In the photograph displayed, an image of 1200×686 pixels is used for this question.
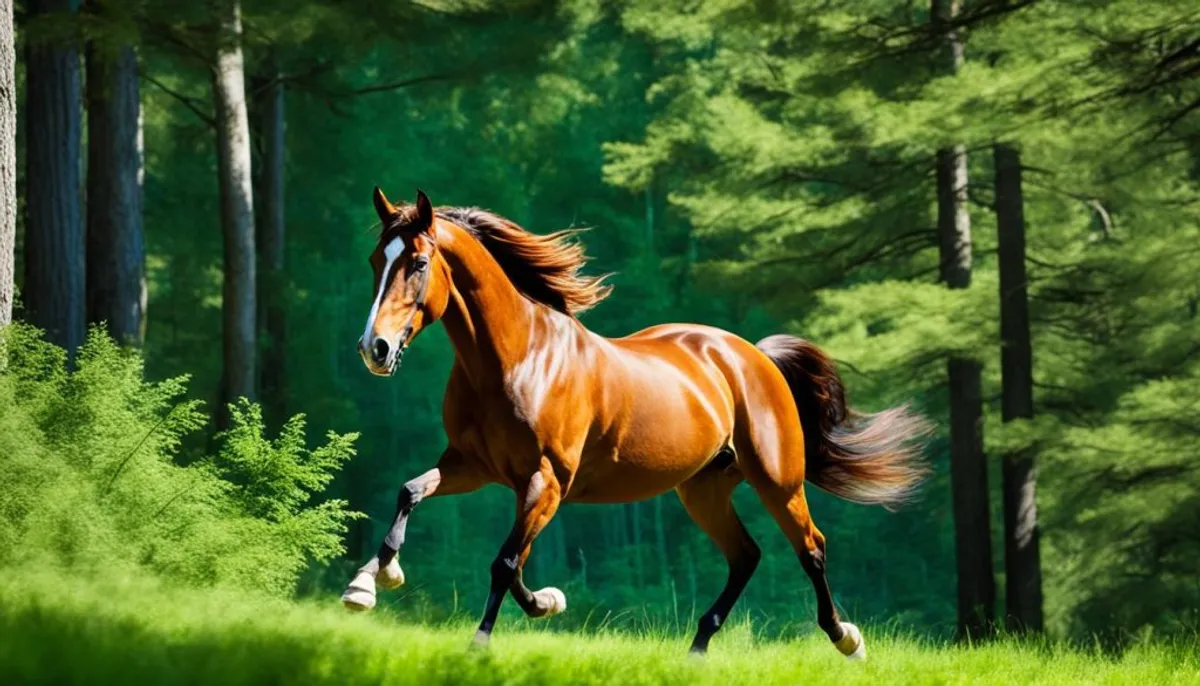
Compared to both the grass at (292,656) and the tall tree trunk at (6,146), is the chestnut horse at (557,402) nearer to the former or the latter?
the grass at (292,656)

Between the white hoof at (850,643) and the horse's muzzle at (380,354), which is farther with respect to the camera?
the white hoof at (850,643)

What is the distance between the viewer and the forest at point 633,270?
8469 millimetres

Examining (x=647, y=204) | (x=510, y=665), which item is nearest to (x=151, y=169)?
(x=647, y=204)

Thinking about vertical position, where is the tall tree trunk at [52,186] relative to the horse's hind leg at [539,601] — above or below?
above

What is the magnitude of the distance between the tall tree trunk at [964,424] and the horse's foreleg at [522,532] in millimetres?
12500

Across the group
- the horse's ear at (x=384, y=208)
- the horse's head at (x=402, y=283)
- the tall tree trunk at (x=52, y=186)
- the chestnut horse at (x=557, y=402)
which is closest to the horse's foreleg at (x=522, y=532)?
the chestnut horse at (x=557, y=402)

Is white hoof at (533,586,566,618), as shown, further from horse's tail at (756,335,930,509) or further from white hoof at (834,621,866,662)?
horse's tail at (756,335,930,509)

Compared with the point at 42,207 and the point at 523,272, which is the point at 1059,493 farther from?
the point at 523,272

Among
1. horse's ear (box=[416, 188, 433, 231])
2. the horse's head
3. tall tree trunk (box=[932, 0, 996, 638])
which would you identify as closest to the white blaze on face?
the horse's head

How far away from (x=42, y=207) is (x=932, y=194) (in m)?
12.1

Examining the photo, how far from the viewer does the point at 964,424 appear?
18.8 metres

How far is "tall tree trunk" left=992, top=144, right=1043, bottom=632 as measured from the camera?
698 inches

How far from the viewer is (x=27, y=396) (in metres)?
8.02

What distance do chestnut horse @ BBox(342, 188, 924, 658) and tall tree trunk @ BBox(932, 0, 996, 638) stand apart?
971cm
